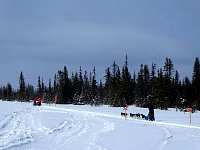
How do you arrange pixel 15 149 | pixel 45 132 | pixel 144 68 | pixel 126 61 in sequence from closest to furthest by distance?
pixel 15 149 < pixel 45 132 < pixel 126 61 < pixel 144 68

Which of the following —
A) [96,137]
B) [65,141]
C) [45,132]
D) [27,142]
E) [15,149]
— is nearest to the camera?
[15,149]

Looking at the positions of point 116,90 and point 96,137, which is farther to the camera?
point 116,90

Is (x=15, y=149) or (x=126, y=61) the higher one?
(x=126, y=61)

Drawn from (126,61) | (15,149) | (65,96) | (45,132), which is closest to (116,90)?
(126,61)

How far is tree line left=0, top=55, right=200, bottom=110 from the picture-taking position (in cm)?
7182

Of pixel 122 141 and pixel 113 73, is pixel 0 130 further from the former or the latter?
pixel 113 73

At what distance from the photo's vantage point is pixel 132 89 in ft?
278

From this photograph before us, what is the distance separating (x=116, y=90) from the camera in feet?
274

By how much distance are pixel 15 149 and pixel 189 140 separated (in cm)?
837

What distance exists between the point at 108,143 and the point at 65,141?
5.48 feet

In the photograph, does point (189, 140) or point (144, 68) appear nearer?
point (189, 140)

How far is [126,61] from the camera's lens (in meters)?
95.0

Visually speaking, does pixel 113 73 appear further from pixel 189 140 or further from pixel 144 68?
pixel 189 140

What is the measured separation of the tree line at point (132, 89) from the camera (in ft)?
236
